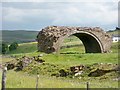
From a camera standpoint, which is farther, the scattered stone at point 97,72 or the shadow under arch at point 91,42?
the shadow under arch at point 91,42

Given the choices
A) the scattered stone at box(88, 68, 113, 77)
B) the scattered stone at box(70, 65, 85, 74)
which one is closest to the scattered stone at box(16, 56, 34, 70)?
the scattered stone at box(70, 65, 85, 74)

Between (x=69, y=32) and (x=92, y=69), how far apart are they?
28864 millimetres

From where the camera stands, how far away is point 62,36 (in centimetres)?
6950

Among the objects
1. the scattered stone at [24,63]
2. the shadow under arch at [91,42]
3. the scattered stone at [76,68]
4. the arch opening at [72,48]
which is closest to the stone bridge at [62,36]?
the shadow under arch at [91,42]

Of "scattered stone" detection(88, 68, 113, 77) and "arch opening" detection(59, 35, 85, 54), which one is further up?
"arch opening" detection(59, 35, 85, 54)

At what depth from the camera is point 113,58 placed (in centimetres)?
5003

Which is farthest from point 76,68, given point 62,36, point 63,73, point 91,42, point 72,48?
point 72,48

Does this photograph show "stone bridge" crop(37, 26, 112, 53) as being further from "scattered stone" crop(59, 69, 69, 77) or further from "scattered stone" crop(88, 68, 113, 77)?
"scattered stone" crop(88, 68, 113, 77)

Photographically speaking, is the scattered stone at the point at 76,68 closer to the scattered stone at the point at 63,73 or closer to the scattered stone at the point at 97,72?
the scattered stone at the point at 63,73

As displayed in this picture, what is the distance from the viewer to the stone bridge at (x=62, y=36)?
68562mm

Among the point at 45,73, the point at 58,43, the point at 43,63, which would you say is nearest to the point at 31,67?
the point at 43,63

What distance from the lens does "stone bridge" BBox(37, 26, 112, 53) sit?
6856 cm

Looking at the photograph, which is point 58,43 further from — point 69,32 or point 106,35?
point 106,35

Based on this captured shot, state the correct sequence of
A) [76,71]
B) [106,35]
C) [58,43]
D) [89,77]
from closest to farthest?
[89,77] < [76,71] < [58,43] < [106,35]
